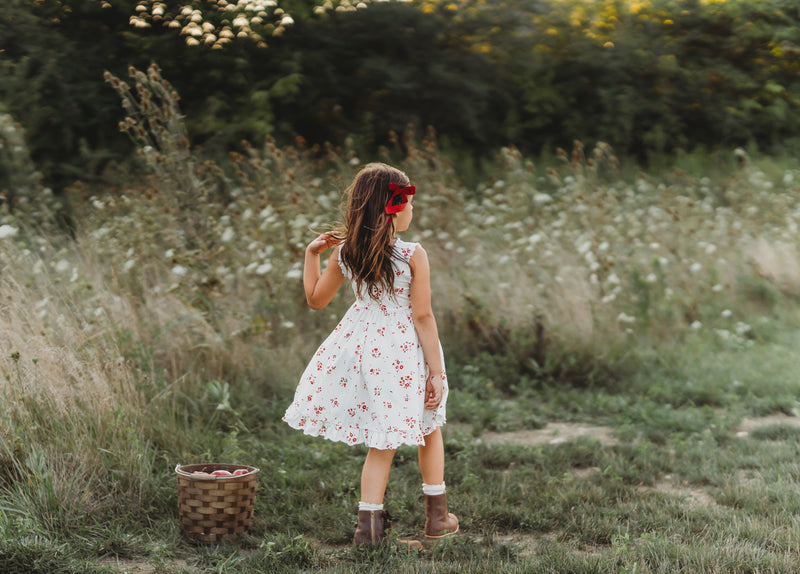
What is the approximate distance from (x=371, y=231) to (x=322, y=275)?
31 cm

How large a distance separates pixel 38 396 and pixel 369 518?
185 centimetres

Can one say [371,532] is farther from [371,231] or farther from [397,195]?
[397,195]

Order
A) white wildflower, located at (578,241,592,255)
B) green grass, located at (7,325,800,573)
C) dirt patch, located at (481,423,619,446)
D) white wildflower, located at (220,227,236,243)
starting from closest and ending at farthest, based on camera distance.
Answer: green grass, located at (7,325,800,573), dirt patch, located at (481,423,619,446), white wildflower, located at (220,227,236,243), white wildflower, located at (578,241,592,255)

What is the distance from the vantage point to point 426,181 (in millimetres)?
8242

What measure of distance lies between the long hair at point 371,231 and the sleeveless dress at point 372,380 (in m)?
0.06

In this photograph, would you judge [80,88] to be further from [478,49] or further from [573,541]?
[573,541]

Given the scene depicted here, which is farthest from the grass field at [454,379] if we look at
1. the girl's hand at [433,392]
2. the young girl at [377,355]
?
the girl's hand at [433,392]

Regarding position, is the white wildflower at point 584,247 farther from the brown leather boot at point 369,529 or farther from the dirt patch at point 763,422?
the brown leather boot at point 369,529

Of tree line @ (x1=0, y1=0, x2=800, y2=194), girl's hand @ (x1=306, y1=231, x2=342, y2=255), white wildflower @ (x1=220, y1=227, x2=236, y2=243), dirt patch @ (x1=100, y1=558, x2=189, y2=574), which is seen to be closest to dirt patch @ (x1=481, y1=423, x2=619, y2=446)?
girl's hand @ (x1=306, y1=231, x2=342, y2=255)

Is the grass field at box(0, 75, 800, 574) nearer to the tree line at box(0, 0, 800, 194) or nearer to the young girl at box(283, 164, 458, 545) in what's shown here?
the young girl at box(283, 164, 458, 545)

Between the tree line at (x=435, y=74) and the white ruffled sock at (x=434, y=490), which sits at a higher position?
the tree line at (x=435, y=74)

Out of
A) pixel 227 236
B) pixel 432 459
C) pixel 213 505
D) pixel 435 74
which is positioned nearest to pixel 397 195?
pixel 432 459

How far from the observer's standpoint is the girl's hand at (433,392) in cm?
344

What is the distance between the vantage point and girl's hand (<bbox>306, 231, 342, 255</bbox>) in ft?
11.5
